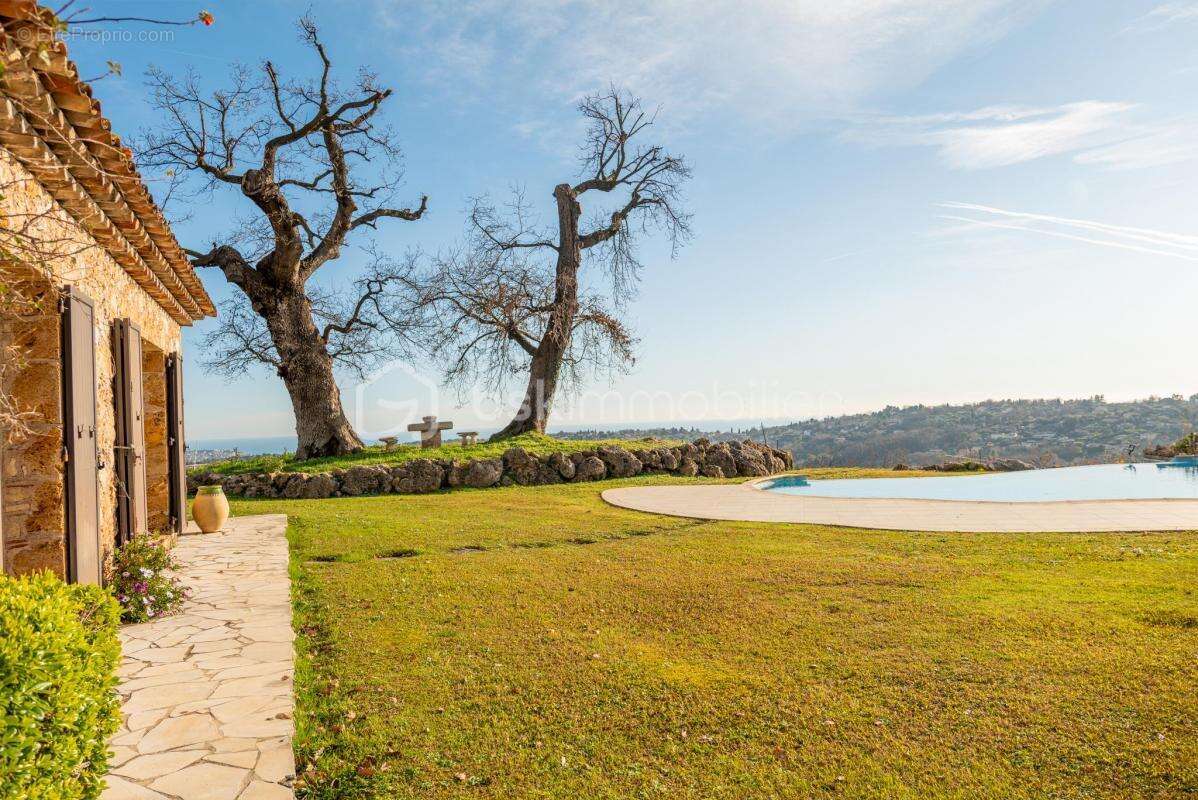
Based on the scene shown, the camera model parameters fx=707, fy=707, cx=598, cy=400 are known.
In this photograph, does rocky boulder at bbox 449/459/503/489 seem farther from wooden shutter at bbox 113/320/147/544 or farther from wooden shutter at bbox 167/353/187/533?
wooden shutter at bbox 113/320/147/544

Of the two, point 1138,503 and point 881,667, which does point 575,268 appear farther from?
point 881,667

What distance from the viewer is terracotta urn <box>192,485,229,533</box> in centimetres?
973

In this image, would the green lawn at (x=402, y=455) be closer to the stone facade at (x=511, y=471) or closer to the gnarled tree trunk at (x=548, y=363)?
the stone facade at (x=511, y=471)

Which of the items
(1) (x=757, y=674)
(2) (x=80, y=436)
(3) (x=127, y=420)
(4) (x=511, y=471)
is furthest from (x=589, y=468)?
(1) (x=757, y=674)

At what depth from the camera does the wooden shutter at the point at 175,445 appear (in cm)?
928

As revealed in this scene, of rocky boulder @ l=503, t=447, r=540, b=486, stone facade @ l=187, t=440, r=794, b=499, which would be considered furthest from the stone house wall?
rocky boulder @ l=503, t=447, r=540, b=486

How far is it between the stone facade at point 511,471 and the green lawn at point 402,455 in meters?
0.51

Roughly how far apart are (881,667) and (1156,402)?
37006mm

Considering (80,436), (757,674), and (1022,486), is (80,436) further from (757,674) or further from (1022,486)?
(1022,486)

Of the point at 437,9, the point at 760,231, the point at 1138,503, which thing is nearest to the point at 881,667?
the point at 1138,503

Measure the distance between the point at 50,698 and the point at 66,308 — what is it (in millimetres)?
3536

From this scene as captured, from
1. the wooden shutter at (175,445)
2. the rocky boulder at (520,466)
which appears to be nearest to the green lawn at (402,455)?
the rocky boulder at (520,466)

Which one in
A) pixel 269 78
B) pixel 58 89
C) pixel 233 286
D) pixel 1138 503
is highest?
pixel 269 78

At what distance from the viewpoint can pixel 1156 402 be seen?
32500mm
